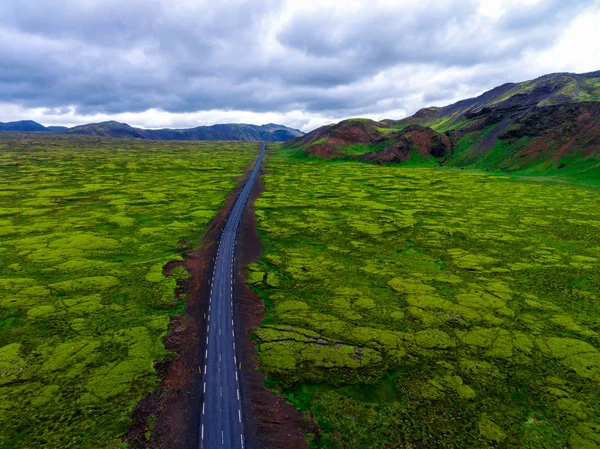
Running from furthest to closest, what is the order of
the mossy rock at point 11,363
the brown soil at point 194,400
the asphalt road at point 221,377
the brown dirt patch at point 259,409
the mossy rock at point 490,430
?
the mossy rock at point 11,363 → the asphalt road at point 221,377 → the brown dirt patch at point 259,409 → the brown soil at point 194,400 → the mossy rock at point 490,430

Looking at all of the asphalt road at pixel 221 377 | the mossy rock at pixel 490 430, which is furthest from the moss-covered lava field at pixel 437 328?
the asphalt road at pixel 221 377

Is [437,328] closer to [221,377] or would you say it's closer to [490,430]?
[490,430]

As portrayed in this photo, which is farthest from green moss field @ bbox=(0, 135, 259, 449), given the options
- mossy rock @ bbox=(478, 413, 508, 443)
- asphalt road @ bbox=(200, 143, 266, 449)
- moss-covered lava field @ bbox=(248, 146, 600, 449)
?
mossy rock @ bbox=(478, 413, 508, 443)

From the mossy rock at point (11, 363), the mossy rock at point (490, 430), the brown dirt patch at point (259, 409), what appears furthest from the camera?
the mossy rock at point (11, 363)

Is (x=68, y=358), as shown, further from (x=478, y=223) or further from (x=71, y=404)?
(x=478, y=223)

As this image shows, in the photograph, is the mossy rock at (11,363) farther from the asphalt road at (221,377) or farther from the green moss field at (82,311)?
the asphalt road at (221,377)

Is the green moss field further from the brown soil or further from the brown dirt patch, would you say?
the brown dirt patch
